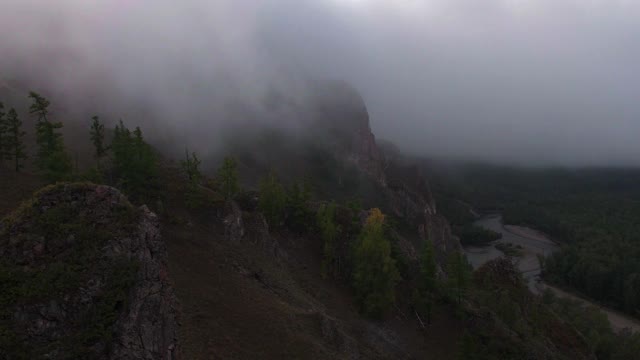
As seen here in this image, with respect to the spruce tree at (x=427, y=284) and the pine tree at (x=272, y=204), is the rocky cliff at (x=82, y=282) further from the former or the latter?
the pine tree at (x=272, y=204)

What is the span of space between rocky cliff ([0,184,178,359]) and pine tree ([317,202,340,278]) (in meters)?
46.9

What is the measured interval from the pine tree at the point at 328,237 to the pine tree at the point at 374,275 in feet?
13.6

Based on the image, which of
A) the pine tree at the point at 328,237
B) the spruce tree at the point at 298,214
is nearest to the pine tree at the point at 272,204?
the spruce tree at the point at 298,214

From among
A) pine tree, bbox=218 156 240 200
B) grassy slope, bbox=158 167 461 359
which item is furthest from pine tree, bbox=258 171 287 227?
pine tree, bbox=218 156 240 200

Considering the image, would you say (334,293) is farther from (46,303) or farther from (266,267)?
(46,303)

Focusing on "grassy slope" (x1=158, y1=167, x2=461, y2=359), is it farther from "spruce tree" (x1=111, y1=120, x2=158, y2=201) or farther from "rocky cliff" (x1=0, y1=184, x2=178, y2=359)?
"rocky cliff" (x1=0, y1=184, x2=178, y2=359)

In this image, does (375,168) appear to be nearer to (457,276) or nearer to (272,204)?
(272,204)

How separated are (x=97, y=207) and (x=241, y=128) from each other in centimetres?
14682

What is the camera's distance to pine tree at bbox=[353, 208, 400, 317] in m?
65.1

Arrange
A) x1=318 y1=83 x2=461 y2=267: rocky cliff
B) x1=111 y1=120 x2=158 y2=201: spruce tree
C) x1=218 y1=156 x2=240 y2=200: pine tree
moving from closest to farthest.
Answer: x1=111 y1=120 x2=158 y2=201: spruce tree
x1=218 y1=156 x2=240 y2=200: pine tree
x1=318 y1=83 x2=461 y2=267: rocky cliff

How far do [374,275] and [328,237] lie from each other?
8451mm

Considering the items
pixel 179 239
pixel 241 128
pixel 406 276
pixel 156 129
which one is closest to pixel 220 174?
pixel 179 239

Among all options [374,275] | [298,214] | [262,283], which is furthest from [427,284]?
[262,283]

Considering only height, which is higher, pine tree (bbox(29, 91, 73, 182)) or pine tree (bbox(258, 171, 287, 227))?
pine tree (bbox(29, 91, 73, 182))
